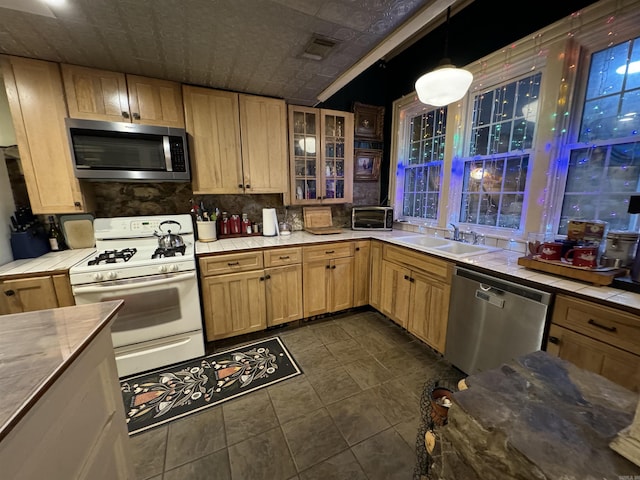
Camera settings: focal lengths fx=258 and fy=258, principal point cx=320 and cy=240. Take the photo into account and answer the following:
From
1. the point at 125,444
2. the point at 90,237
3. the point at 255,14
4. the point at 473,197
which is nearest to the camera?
the point at 125,444

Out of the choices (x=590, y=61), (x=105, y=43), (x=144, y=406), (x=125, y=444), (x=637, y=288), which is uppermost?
(x=105, y=43)

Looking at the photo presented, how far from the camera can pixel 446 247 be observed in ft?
8.30

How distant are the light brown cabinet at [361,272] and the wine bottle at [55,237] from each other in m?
2.69

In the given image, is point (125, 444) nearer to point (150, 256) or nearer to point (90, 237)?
point (150, 256)

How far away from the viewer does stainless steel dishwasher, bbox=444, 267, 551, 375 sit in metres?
1.51

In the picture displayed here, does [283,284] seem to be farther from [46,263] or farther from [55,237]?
[55,237]

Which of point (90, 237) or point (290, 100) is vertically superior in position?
point (290, 100)

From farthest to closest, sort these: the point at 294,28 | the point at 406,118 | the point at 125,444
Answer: the point at 406,118
the point at 294,28
the point at 125,444

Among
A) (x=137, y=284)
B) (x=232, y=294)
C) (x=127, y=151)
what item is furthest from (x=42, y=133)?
(x=232, y=294)

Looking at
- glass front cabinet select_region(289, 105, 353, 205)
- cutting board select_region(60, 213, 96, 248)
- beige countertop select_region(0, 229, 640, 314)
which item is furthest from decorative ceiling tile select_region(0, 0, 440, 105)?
beige countertop select_region(0, 229, 640, 314)

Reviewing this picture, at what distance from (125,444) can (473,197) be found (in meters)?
3.10

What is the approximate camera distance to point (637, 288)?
1.30 m

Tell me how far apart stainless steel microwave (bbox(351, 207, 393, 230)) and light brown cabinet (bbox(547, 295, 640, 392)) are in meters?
1.96

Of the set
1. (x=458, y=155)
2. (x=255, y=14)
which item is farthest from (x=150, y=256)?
(x=458, y=155)
